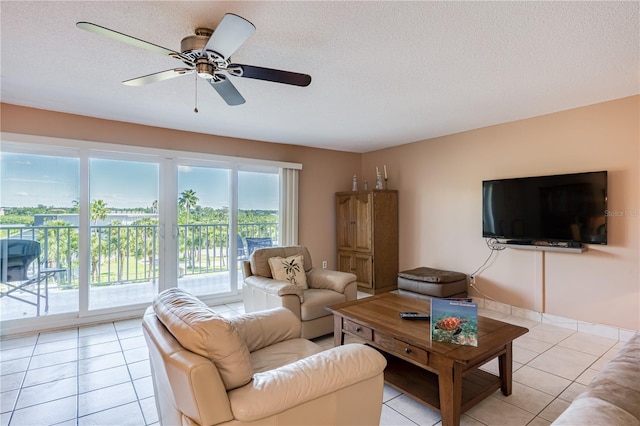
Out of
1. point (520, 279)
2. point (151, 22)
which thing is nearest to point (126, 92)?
point (151, 22)

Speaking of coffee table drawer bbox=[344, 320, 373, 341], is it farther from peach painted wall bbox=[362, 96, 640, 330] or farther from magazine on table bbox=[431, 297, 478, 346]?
peach painted wall bbox=[362, 96, 640, 330]

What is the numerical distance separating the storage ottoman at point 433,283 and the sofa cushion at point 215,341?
123 inches

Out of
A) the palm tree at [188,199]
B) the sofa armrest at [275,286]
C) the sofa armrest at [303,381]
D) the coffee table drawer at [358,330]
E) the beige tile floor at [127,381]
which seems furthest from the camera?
the palm tree at [188,199]

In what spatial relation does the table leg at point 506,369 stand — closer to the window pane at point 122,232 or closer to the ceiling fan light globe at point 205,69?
the ceiling fan light globe at point 205,69

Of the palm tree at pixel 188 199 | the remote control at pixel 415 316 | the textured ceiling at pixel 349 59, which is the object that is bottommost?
the remote control at pixel 415 316

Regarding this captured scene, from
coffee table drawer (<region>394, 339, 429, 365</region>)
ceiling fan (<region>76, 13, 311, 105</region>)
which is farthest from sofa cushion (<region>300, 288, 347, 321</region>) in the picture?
ceiling fan (<region>76, 13, 311, 105</region>)

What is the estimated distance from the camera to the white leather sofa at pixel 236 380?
1.18m

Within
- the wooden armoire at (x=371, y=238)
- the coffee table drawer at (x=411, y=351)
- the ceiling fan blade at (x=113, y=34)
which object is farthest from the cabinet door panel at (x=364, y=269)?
the ceiling fan blade at (x=113, y=34)

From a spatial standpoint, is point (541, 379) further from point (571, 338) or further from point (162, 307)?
point (162, 307)

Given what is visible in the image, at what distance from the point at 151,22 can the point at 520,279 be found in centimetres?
432

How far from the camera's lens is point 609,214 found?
3176 mm

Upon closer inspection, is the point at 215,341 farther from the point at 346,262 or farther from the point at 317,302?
the point at 346,262

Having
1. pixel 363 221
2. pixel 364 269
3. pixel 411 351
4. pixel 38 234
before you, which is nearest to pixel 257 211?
pixel 363 221

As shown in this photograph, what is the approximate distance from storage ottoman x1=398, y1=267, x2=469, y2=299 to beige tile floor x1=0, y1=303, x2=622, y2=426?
3.03ft
